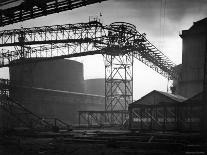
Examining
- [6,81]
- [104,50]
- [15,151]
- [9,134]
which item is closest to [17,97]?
[6,81]

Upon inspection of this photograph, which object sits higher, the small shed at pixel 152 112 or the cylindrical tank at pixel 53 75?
the cylindrical tank at pixel 53 75

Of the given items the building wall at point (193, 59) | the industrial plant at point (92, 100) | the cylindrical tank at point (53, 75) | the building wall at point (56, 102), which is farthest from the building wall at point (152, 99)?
the cylindrical tank at point (53, 75)

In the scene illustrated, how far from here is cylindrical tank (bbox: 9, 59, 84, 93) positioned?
119ft

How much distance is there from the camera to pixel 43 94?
3459cm

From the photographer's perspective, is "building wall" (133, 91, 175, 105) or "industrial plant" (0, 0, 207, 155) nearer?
"industrial plant" (0, 0, 207, 155)

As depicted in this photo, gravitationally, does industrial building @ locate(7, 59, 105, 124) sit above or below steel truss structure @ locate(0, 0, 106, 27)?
below

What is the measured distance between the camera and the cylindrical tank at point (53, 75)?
1428 inches

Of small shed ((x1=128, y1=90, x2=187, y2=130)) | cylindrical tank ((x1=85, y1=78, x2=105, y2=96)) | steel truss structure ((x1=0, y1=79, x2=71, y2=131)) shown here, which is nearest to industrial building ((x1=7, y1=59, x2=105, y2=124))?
steel truss structure ((x1=0, y1=79, x2=71, y2=131))

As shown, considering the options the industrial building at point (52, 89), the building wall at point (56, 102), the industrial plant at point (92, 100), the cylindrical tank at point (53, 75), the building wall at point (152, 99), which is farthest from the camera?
the cylindrical tank at point (53, 75)

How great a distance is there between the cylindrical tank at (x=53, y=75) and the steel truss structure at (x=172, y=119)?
18.0 metres

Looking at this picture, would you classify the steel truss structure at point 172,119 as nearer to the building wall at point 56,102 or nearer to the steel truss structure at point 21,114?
the steel truss structure at point 21,114

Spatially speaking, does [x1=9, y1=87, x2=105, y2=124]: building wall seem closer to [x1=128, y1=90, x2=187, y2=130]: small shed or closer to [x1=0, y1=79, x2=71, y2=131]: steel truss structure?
[x1=0, y1=79, x2=71, y2=131]: steel truss structure

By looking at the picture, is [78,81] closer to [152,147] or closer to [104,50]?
[104,50]

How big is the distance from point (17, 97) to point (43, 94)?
4089mm
